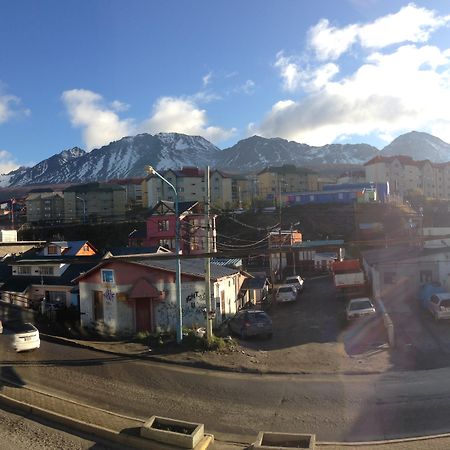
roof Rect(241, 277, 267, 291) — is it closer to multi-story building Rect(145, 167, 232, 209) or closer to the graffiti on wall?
the graffiti on wall

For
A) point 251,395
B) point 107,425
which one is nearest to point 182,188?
point 251,395

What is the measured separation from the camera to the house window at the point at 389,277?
32.7 metres

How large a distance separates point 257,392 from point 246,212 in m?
80.3

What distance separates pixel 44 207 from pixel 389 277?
106m

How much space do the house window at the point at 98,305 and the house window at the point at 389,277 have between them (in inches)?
748

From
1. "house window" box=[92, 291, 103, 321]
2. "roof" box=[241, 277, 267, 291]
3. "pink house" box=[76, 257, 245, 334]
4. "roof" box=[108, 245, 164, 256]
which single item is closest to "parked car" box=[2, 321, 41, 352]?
"pink house" box=[76, 257, 245, 334]

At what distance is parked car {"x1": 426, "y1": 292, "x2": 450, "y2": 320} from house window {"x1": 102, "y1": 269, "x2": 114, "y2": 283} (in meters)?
17.3

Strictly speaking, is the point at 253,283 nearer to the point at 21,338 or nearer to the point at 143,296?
the point at 143,296

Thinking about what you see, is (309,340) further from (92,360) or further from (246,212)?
(246,212)

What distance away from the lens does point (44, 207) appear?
121m

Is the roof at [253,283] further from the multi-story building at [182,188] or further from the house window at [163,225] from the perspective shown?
the multi-story building at [182,188]

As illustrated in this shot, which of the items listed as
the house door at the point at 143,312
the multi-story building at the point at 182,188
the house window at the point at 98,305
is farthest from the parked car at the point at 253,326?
the multi-story building at the point at 182,188

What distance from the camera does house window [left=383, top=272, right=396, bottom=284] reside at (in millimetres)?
32675

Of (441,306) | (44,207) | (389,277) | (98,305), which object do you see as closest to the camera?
(441,306)
